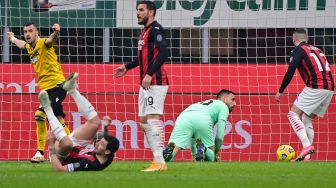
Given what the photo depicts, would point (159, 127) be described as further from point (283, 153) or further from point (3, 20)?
point (3, 20)

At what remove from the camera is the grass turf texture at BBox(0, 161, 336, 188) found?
35.4 ft

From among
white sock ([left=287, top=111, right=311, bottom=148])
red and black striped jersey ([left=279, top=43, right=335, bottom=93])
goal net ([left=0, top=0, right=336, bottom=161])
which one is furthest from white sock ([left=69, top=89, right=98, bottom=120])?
goal net ([left=0, top=0, right=336, bottom=161])

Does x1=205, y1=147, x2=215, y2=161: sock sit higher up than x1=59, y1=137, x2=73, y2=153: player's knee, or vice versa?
x1=59, y1=137, x2=73, y2=153: player's knee

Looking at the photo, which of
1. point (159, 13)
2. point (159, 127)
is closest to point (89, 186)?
point (159, 127)

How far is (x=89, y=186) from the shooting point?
10.4 meters

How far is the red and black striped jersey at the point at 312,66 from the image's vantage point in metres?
17.1

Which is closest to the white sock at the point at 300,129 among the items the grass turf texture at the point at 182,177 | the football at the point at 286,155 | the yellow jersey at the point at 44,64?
the football at the point at 286,155

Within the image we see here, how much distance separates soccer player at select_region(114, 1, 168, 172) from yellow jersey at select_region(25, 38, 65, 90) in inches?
112

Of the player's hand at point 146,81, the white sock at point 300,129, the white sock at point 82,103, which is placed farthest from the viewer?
the white sock at point 300,129

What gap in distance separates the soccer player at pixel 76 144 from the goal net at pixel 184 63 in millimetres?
5752

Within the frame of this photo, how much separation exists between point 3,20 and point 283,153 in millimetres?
5808

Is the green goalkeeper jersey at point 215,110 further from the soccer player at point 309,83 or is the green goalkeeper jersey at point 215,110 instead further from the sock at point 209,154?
the soccer player at point 309,83

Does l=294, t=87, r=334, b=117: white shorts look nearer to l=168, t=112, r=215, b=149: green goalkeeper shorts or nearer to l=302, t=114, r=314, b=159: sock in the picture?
l=302, t=114, r=314, b=159: sock

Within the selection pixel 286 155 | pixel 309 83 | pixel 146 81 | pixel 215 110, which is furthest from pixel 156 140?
pixel 309 83
